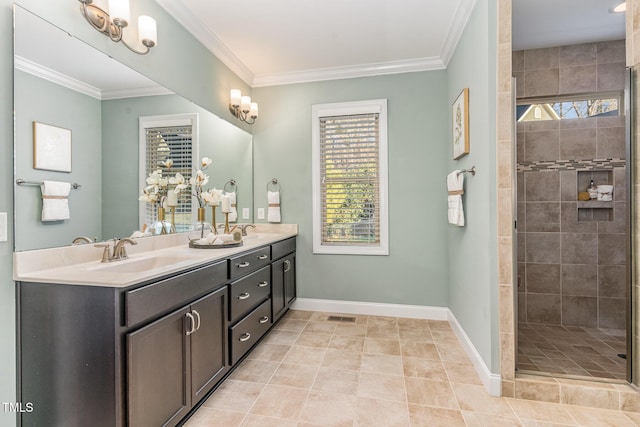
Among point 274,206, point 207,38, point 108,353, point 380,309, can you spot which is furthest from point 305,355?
point 207,38

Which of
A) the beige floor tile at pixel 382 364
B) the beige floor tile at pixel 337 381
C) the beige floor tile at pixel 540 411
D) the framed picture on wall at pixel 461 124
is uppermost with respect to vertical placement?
the framed picture on wall at pixel 461 124

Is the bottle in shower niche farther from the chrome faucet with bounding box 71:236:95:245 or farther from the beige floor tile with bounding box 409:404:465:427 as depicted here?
the chrome faucet with bounding box 71:236:95:245

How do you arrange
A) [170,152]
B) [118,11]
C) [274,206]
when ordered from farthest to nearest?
1. [274,206]
2. [170,152]
3. [118,11]

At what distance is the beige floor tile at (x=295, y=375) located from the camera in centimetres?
203

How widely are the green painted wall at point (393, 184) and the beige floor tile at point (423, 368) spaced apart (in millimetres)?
932

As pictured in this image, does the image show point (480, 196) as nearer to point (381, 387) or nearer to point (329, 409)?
point (381, 387)

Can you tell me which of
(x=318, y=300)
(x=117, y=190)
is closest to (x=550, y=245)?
(x=318, y=300)

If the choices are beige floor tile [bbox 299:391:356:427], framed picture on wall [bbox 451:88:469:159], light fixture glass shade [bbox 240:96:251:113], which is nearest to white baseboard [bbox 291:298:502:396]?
beige floor tile [bbox 299:391:356:427]

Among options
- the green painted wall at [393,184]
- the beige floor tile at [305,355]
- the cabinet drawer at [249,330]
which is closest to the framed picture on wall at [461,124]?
the green painted wall at [393,184]

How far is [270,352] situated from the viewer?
246 centimetres

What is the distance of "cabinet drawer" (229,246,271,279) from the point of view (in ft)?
6.82

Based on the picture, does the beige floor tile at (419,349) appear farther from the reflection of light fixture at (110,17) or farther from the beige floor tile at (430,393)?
the reflection of light fixture at (110,17)

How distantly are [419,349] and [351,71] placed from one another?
2750mm

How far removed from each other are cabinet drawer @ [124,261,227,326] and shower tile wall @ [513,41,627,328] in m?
2.82
